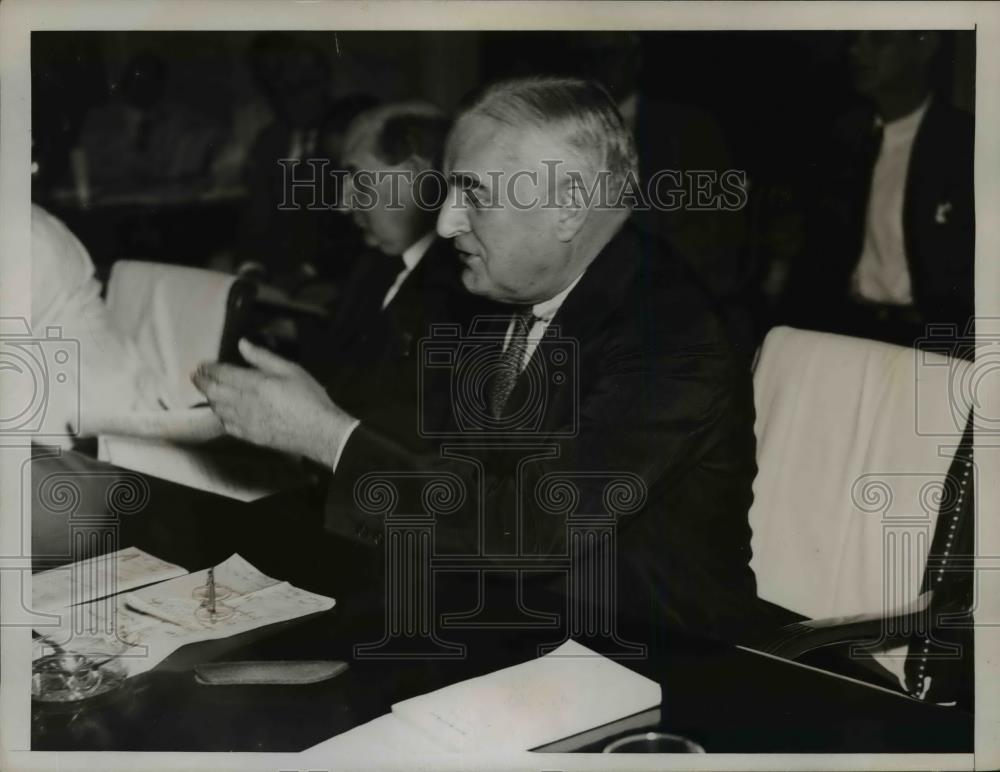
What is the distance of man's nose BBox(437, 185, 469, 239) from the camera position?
213 centimetres

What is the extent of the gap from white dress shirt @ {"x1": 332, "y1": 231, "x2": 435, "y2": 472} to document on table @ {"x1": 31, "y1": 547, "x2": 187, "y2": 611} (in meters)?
0.38

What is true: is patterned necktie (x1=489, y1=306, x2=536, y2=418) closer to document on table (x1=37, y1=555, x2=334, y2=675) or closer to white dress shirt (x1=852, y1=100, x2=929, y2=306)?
document on table (x1=37, y1=555, x2=334, y2=675)

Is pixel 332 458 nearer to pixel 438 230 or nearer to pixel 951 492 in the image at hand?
pixel 438 230

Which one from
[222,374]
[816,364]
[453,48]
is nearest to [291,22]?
[453,48]

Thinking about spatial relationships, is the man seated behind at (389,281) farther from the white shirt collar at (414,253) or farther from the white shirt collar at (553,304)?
the white shirt collar at (553,304)

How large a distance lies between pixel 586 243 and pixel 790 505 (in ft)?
2.06

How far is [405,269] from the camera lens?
2.18 m

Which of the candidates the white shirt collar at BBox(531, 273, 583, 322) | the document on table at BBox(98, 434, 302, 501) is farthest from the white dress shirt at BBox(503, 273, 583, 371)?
the document on table at BBox(98, 434, 302, 501)

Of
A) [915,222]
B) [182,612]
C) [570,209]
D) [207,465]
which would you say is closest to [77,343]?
[207,465]

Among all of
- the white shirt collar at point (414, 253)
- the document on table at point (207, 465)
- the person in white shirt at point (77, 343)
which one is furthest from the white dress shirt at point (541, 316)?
the person in white shirt at point (77, 343)

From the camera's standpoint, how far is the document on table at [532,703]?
6.51 feet

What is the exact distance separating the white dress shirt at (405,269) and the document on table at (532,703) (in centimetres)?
50

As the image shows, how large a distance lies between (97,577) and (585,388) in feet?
3.38

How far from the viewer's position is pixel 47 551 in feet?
7.28
